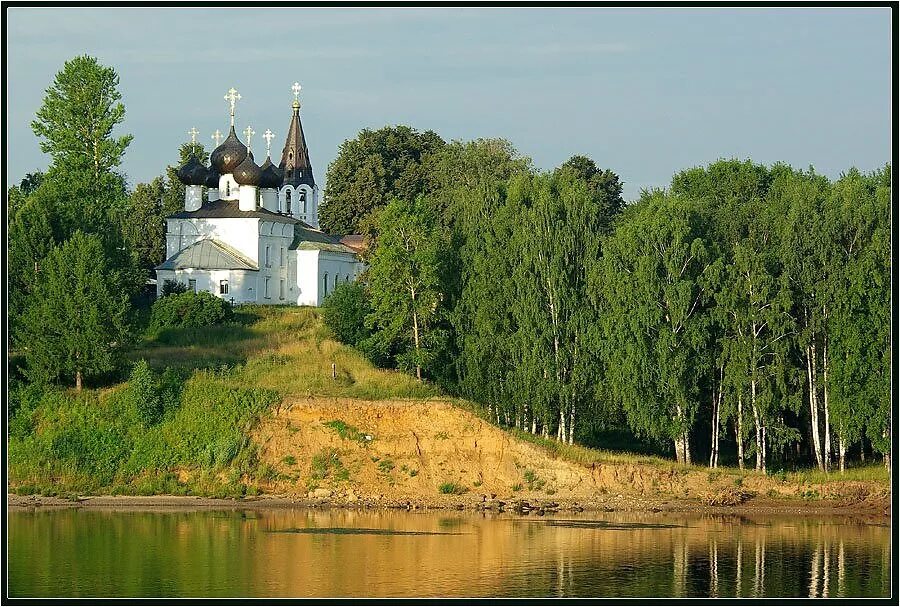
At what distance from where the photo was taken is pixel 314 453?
50.1 meters

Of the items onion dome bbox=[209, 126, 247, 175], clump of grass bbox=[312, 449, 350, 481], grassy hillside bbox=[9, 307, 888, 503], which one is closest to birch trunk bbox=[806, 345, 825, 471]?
grassy hillside bbox=[9, 307, 888, 503]

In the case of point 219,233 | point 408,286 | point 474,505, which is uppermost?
point 219,233

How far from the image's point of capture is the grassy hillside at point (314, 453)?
160 ft

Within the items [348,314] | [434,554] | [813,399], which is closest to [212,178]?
[348,314]

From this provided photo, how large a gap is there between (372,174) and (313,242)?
1499 centimetres

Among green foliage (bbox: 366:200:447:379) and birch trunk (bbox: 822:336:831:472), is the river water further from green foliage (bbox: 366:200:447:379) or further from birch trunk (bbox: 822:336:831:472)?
green foliage (bbox: 366:200:447:379)

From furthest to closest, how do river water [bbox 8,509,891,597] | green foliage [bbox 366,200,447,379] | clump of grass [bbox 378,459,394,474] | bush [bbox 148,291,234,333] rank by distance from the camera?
bush [bbox 148,291,234,333]
green foliage [bbox 366,200,447,379]
clump of grass [bbox 378,459,394,474]
river water [bbox 8,509,891,597]

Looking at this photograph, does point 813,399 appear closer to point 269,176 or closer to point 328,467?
point 328,467

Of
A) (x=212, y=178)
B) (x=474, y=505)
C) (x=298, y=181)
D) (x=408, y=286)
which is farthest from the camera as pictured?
(x=298, y=181)

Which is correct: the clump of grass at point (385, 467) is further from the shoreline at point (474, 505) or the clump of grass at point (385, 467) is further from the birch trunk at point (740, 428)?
the birch trunk at point (740, 428)

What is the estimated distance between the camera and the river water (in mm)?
33844

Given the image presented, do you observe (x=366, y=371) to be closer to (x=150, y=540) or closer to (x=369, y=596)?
(x=150, y=540)

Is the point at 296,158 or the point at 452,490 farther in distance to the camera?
the point at 296,158

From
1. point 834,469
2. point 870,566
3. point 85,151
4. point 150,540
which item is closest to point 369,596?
point 150,540
